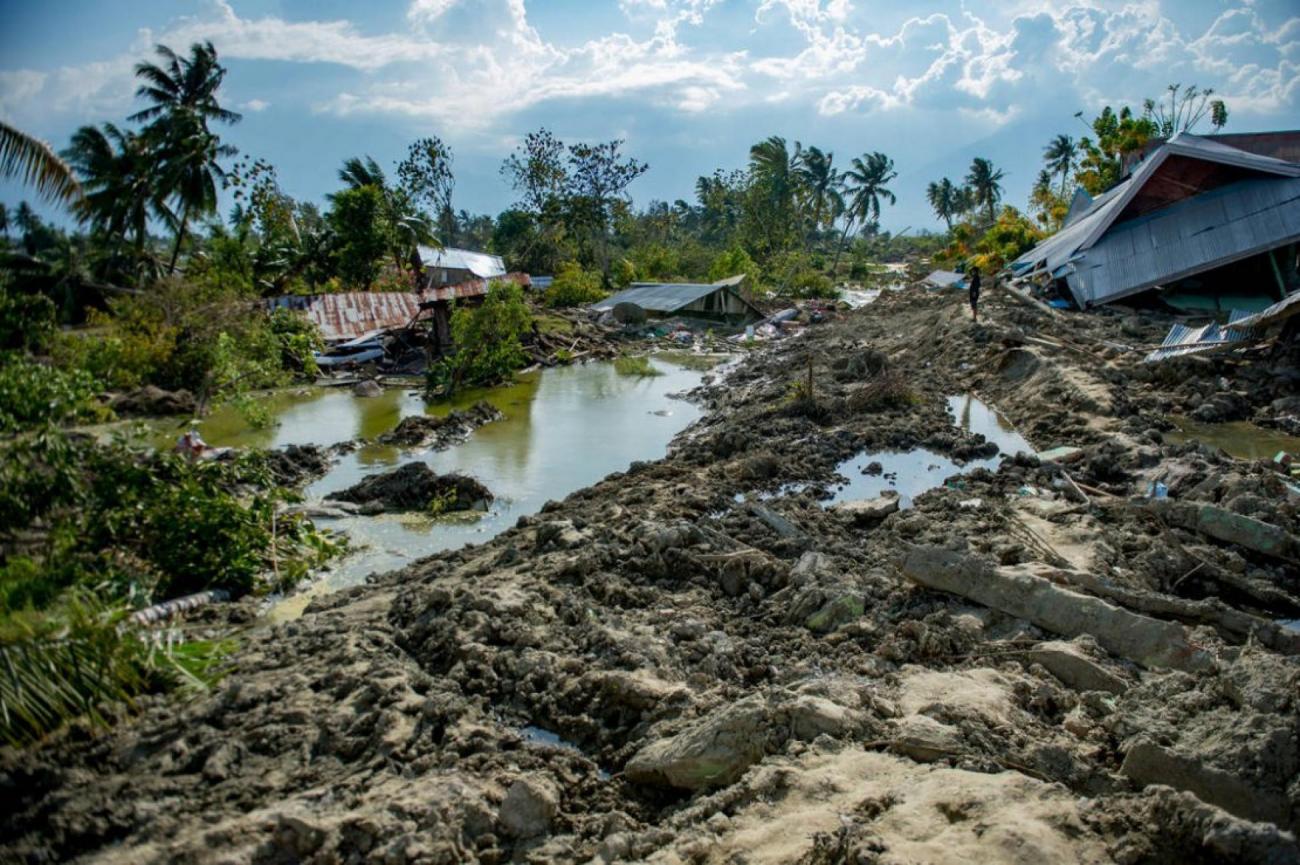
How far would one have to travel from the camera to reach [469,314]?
69.0 ft

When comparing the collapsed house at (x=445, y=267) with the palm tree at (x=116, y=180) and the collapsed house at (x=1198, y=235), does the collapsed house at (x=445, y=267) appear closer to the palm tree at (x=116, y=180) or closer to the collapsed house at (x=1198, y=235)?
the palm tree at (x=116, y=180)

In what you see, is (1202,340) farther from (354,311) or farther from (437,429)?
(354,311)

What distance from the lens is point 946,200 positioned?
260 feet

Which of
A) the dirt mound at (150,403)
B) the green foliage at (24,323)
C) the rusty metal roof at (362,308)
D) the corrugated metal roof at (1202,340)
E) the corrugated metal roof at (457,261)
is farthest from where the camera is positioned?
the corrugated metal roof at (457,261)

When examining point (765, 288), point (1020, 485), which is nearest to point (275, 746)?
point (1020, 485)

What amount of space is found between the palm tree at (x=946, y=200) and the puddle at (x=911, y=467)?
71.9 m

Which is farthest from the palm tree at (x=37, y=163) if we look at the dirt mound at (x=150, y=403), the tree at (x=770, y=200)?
the tree at (x=770, y=200)

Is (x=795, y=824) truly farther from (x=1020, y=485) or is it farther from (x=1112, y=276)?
(x=1112, y=276)

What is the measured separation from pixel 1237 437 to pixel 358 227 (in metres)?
29.5

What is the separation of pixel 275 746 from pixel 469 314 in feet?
56.1

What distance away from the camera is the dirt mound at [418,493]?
1127 cm

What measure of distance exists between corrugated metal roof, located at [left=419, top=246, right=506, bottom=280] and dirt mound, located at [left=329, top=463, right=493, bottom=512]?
26.8 m

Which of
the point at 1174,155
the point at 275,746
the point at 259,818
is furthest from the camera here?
the point at 1174,155

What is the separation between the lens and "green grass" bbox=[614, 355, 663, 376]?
80.6 feet
